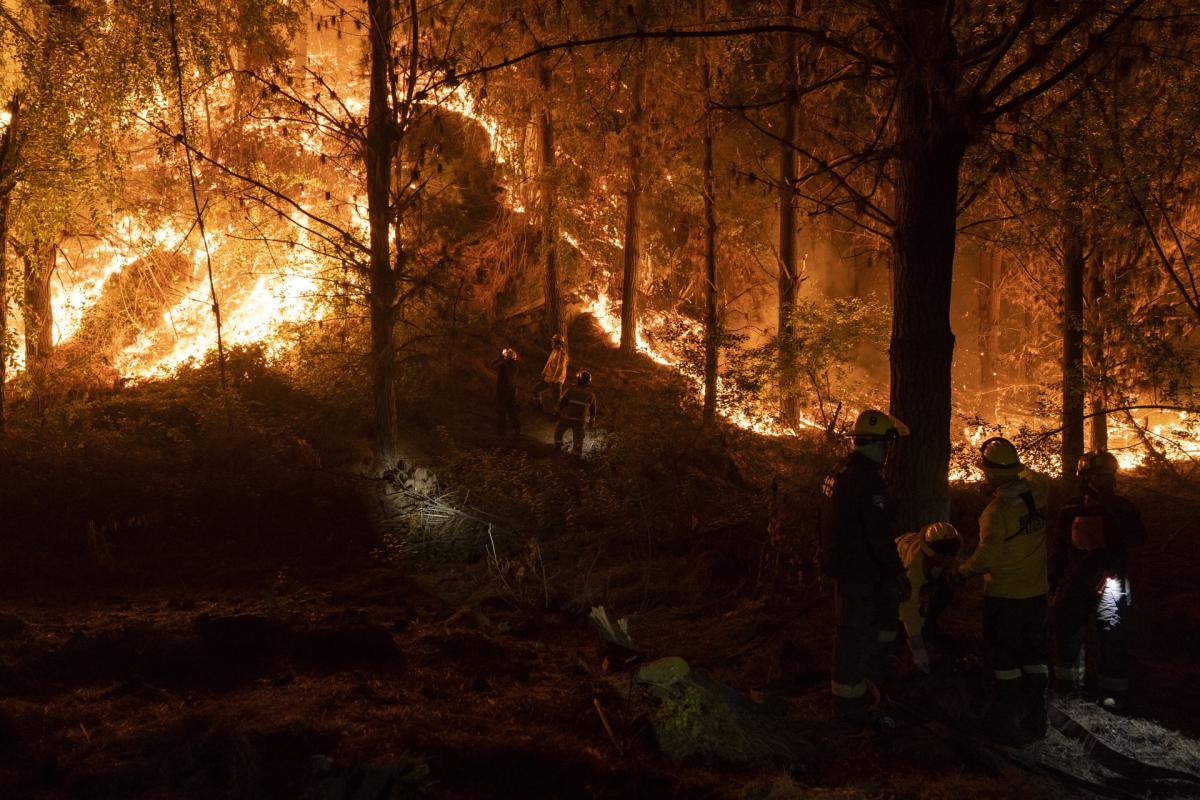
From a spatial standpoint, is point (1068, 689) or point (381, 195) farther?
Answer: point (381, 195)

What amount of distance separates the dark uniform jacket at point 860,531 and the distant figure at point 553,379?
12456 mm

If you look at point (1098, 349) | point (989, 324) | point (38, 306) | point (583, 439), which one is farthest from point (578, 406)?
point (989, 324)

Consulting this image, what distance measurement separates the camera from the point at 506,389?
17.3 m

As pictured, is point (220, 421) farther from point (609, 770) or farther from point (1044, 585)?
point (1044, 585)

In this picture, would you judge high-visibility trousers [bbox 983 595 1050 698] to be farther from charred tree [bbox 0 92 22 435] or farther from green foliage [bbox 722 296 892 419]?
charred tree [bbox 0 92 22 435]

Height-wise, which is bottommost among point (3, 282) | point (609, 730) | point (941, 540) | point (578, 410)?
point (609, 730)

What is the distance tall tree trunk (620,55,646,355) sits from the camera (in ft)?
69.2

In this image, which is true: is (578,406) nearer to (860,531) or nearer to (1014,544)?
(860,531)

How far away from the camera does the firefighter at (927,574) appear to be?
5891 millimetres

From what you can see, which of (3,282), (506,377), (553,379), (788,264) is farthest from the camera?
(788,264)

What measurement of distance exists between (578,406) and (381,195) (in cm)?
480

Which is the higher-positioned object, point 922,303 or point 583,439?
point 922,303

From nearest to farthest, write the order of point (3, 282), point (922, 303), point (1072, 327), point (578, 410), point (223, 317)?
point (922, 303) < point (3, 282) < point (1072, 327) < point (578, 410) < point (223, 317)

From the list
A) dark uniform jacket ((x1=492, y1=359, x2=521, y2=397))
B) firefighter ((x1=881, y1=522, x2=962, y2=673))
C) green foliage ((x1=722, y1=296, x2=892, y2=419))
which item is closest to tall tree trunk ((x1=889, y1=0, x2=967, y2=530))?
firefighter ((x1=881, y1=522, x2=962, y2=673))
